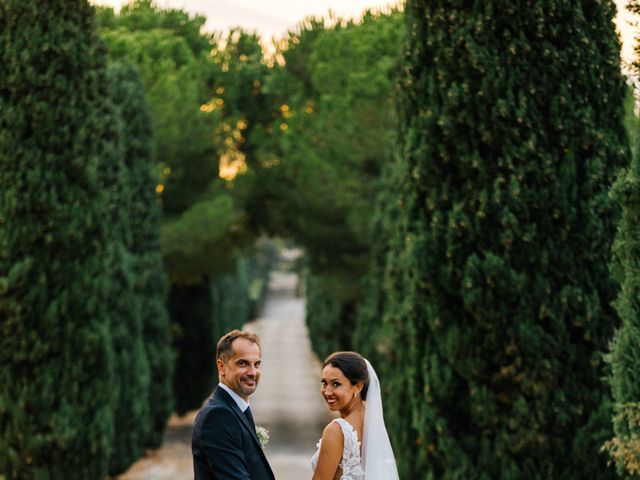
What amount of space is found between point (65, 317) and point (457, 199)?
Result: 466 centimetres

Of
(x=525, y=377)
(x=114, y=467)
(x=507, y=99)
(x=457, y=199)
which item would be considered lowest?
(x=114, y=467)

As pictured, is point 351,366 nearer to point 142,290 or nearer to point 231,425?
point 231,425

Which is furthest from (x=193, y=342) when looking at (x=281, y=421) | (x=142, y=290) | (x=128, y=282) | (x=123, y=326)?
(x=128, y=282)

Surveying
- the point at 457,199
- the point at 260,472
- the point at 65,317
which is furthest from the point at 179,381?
the point at 260,472

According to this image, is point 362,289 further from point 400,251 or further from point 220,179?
point 400,251

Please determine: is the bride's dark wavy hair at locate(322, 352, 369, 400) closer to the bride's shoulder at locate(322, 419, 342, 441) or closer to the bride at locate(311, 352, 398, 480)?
the bride at locate(311, 352, 398, 480)

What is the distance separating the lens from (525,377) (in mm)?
7961

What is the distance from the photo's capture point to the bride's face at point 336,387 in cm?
433

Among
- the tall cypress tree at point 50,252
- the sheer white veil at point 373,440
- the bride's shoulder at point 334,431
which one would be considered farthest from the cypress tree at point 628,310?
the tall cypress tree at point 50,252

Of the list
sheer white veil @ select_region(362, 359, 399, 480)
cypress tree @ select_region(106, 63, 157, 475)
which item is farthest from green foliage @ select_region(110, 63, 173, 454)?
sheer white veil @ select_region(362, 359, 399, 480)

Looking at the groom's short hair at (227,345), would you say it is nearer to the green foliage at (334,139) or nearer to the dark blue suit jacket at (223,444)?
the dark blue suit jacket at (223,444)

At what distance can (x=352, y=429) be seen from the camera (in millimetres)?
4352

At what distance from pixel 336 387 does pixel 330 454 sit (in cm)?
30

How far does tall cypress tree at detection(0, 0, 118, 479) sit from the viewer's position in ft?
33.3
